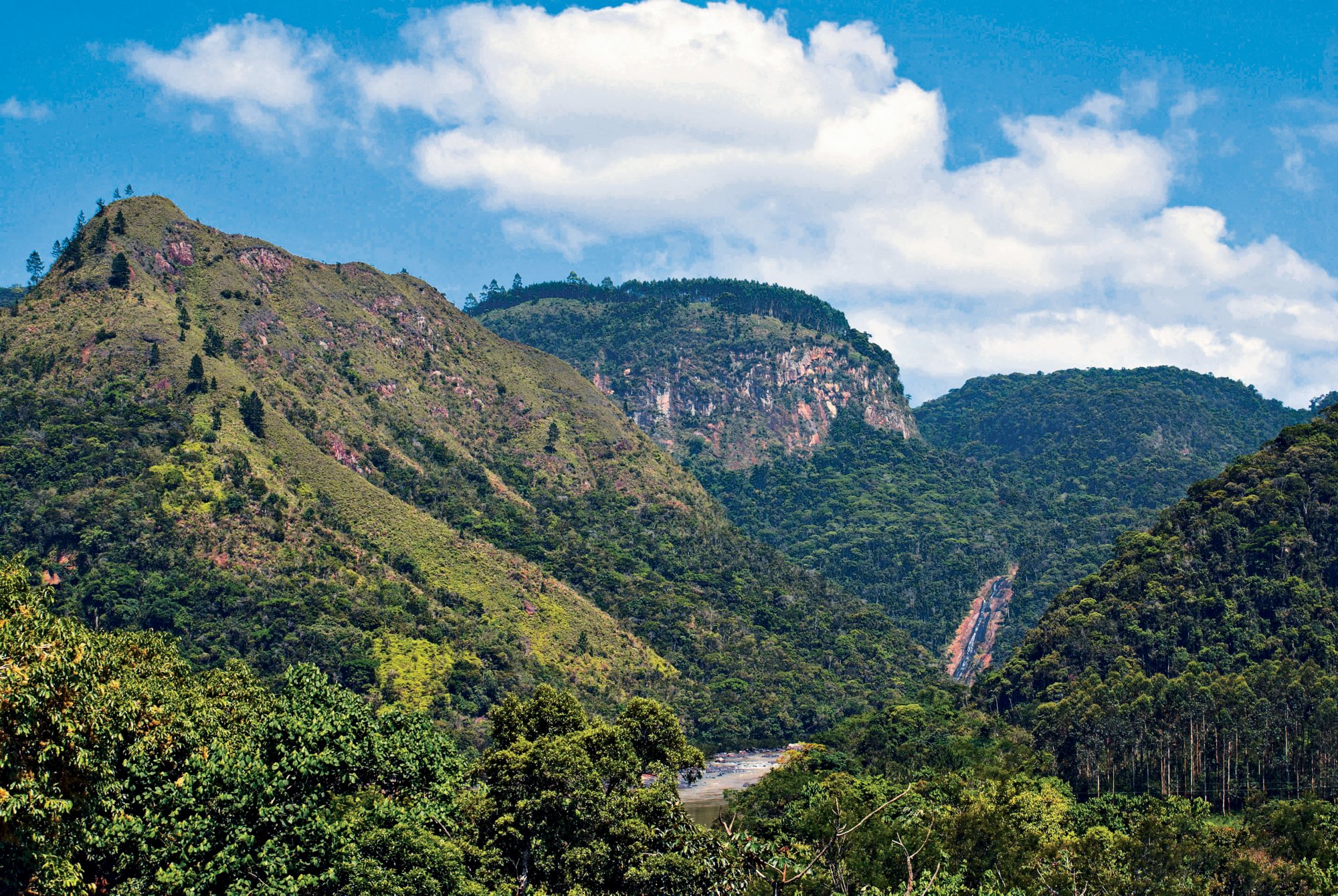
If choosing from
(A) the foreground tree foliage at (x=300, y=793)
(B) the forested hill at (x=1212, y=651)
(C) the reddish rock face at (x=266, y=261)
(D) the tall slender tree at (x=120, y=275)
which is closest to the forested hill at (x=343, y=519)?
(D) the tall slender tree at (x=120, y=275)

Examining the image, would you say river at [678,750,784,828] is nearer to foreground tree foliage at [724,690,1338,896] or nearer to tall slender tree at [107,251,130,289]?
foreground tree foliage at [724,690,1338,896]

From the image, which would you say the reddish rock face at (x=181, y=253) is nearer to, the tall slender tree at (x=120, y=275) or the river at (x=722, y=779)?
the tall slender tree at (x=120, y=275)

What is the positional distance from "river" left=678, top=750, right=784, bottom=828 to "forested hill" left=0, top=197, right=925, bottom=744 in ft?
14.9

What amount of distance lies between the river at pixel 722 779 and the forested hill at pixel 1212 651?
25.6m

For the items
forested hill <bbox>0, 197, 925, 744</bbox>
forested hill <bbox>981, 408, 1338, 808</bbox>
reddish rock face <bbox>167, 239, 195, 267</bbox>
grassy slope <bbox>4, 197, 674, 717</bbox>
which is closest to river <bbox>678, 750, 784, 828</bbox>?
forested hill <bbox>0, 197, 925, 744</bbox>

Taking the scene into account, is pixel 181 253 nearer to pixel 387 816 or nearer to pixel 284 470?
pixel 284 470

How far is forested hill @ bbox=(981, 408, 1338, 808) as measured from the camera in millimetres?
87500

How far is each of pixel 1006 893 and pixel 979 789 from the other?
32691 millimetres

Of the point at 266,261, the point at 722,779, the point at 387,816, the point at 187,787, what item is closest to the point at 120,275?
the point at 266,261

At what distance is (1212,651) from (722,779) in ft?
154

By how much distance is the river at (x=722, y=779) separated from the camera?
102 meters

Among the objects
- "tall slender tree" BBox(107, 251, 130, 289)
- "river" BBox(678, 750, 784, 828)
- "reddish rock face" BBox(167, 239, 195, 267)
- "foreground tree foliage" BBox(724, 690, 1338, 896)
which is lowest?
"river" BBox(678, 750, 784, 828)

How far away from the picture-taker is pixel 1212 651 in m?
109

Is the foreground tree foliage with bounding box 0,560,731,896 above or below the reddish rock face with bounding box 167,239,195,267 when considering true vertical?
below
